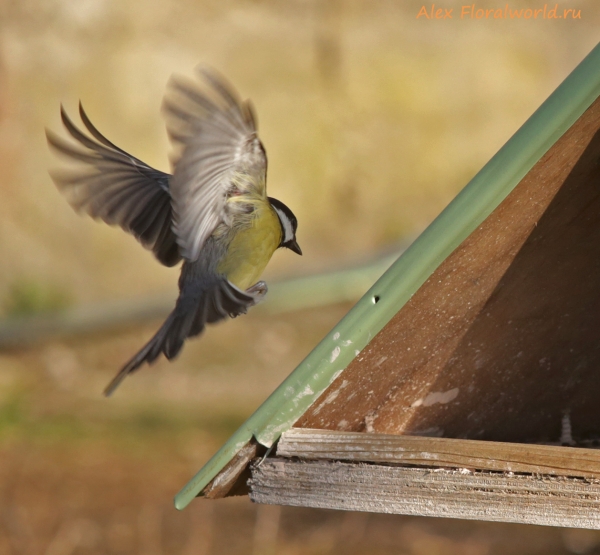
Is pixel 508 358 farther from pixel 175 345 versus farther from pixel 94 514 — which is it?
pixel 94 514

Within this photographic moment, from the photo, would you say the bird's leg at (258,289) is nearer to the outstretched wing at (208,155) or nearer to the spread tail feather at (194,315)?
the spread tail feather at (194,315)

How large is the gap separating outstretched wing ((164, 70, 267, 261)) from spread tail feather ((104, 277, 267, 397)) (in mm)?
124

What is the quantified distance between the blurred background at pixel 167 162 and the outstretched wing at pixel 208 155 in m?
3.63

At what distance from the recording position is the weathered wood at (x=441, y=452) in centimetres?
143

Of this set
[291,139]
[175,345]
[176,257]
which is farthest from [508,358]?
[291,139]

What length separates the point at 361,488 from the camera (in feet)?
5.04

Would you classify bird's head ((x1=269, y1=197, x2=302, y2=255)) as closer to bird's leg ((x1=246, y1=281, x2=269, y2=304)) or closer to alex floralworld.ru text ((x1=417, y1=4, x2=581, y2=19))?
bird's leg ((x1=246, y1=281, x2=269, y2=304))

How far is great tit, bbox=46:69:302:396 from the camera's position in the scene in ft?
6.24

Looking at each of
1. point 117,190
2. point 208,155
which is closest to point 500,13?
point 117,190

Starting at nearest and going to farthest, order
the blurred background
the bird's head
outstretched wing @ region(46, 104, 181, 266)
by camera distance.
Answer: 1. outstretched wing @ region(46, 104, 181, 266)
2. the bird's head
3. the blurred background

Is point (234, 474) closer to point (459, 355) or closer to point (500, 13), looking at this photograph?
point (459, 355)

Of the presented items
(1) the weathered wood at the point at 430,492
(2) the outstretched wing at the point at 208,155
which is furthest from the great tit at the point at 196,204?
(1) the weathered wood at the point at 430,492

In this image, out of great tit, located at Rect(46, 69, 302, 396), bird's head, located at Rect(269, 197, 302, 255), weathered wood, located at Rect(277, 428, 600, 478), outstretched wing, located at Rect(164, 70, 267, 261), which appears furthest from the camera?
bird's head, located at Rect(269, 197, 302, 255)

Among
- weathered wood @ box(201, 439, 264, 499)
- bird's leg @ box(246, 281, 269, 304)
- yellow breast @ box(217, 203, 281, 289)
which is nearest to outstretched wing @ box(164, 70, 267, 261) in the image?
yellow breast @ box(217, 203, 281, 289)
